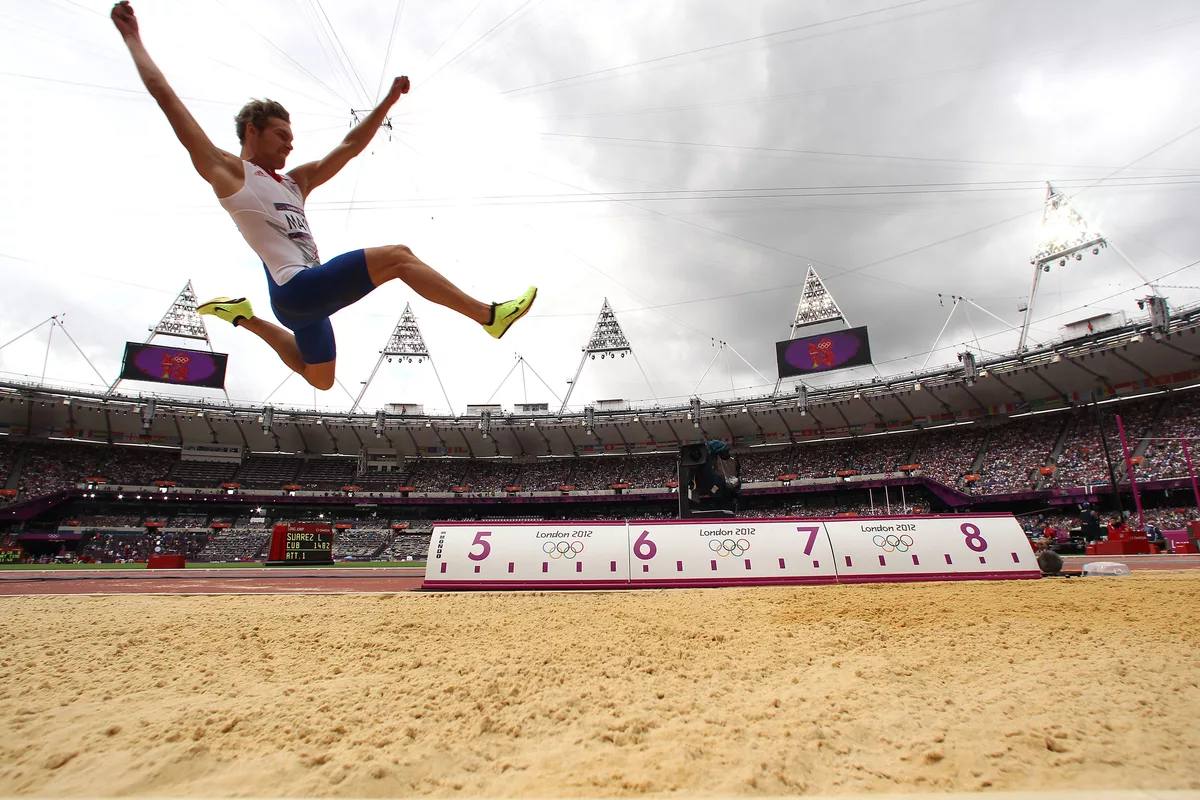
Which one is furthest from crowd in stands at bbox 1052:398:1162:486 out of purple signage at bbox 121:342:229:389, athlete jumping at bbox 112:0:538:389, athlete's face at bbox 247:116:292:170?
purple signage at bbox 121:342:229:389

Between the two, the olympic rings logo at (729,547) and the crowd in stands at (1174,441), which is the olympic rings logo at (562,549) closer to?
the olympic rings logo at (729,547)

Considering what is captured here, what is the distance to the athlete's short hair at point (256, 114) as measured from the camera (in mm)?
4273

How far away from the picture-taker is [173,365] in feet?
126

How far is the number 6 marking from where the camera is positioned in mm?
9453

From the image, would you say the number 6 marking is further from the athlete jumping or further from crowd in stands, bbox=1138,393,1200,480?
crowd in stands, bbox=1138,393,1200,480

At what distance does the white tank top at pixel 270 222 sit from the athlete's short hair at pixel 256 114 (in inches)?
17.3

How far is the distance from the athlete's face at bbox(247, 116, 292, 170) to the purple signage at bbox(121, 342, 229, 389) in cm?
4354

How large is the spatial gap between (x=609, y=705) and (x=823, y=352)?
3841cm

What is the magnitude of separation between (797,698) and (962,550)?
8.26 metres

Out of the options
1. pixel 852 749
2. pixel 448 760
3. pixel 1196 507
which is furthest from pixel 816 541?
pixel 1196 507

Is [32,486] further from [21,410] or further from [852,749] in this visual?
[852,749]

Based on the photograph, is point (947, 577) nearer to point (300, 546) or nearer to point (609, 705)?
point (609, 705)

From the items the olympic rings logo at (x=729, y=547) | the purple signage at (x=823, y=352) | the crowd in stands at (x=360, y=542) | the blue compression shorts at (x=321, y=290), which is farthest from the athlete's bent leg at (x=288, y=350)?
the purple signage at (x=823, y=352)

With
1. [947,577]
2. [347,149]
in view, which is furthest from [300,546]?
[947,577]
